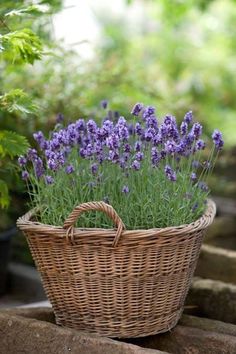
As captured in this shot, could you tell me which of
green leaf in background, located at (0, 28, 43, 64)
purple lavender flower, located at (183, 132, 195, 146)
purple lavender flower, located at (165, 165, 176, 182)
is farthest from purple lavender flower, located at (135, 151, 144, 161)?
green leaf in background, located at (0, 28, 43, 64)

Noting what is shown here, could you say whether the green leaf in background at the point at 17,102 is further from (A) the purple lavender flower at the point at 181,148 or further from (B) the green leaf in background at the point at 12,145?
(A) the purple lavender flower at the point at 181,148

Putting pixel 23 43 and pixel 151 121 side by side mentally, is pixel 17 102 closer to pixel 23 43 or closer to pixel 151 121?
pixel 23 43

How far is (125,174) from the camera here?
2.47 meters

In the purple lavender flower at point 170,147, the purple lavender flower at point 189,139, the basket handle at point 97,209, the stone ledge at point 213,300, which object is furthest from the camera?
the stone ledge at point 213,300

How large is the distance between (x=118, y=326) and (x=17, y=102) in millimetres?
984

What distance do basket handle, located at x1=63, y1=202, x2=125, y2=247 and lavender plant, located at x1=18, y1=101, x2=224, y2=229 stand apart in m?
0.14

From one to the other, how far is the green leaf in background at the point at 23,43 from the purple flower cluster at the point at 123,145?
34 centimetres

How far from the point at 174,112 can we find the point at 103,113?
1.65 metres

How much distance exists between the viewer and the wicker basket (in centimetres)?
228

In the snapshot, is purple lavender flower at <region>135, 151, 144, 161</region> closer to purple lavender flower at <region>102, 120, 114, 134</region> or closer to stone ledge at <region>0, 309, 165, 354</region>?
purple lavender flower at <region>102, 120, 114, 134</region>

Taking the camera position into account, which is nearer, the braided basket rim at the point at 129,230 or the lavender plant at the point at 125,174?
the braided basket rim at the point at 129,230

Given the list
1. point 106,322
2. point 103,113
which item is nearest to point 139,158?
point 106,322

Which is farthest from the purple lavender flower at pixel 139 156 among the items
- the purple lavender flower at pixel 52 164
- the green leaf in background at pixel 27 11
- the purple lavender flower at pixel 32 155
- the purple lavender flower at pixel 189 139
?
the green leaf in background at pixel 27 11

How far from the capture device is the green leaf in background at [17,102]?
2498mm
